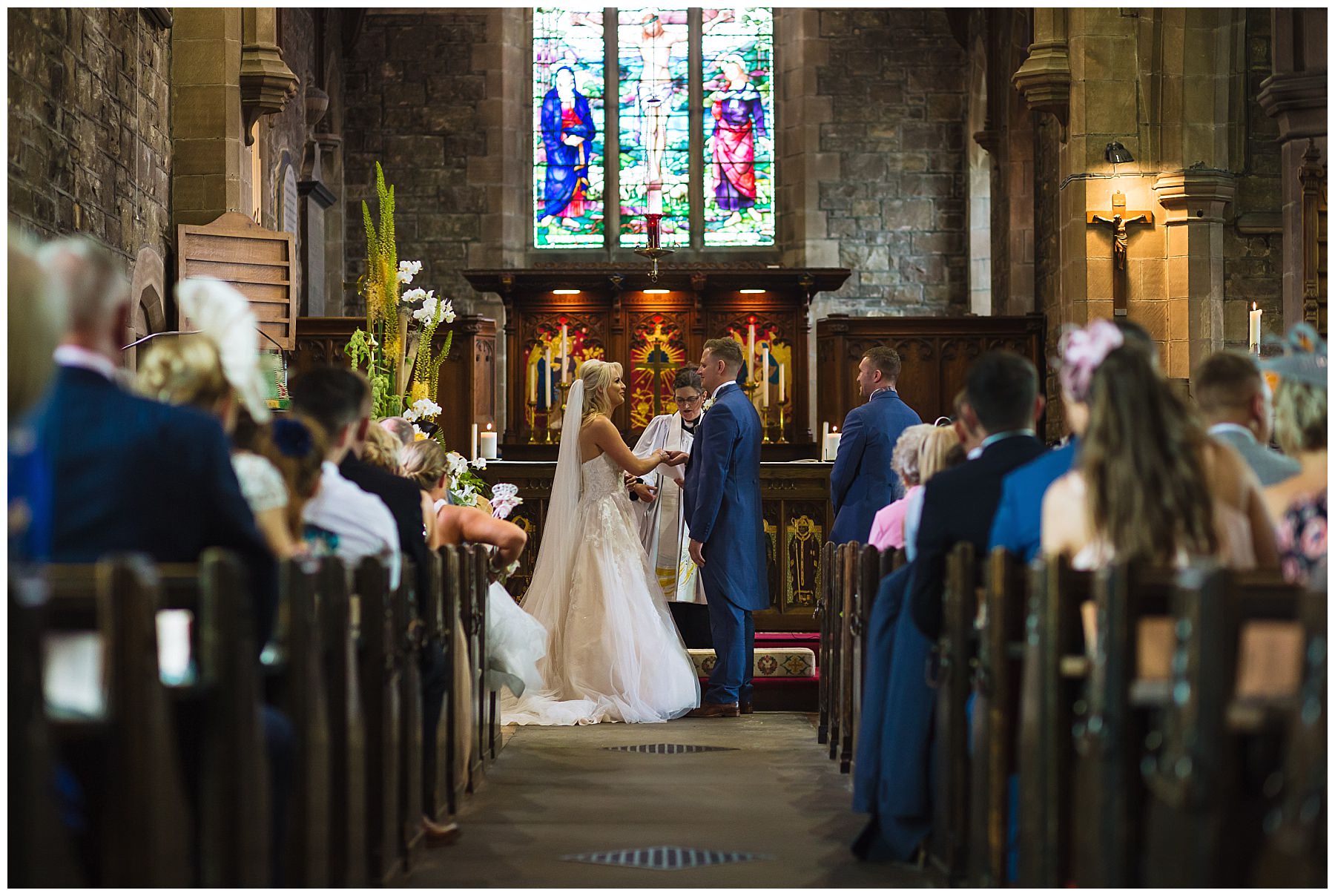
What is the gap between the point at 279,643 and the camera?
2807 mm

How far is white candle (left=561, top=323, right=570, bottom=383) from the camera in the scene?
1161 centimetres

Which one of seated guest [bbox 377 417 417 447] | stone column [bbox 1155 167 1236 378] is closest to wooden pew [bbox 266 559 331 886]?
seated guest [bbox 377 417 417 447]

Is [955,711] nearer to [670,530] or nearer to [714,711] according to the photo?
[714,711]

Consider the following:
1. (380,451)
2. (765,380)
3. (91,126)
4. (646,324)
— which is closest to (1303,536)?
(380,451)

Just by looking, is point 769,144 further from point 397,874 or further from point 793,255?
point 397,874

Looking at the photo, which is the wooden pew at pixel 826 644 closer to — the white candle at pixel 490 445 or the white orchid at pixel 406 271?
the white orchid at pixel 406 271

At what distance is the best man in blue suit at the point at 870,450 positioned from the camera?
6723 millimetres

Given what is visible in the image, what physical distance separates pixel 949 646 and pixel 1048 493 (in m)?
0.58

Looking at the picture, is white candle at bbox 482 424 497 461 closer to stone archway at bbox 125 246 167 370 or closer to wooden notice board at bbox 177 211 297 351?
wooden notice board at bbox 177 211 297 351

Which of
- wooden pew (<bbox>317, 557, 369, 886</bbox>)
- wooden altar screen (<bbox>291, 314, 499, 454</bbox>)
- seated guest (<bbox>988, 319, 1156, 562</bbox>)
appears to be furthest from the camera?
wooden altar screen (<bbox>291, 314, 499, 454</bbox>)

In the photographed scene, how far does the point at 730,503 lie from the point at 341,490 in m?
3.22

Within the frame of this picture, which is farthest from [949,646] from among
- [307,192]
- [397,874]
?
[307,192]

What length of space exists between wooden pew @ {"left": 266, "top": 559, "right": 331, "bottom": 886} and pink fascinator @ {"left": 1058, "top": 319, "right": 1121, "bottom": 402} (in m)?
1.66

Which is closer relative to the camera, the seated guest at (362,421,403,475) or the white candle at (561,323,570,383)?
the seated guest at (362,421,403,475)
